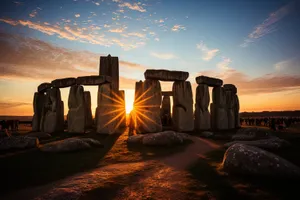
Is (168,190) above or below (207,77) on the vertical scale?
below

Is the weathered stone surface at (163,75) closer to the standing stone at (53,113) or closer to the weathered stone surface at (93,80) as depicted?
the weathered stone surface at (93,80)

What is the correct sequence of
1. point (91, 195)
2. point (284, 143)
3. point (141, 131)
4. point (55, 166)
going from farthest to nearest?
point (141, 131)
point (284, 143)
point (55, 166)
point (91, 195)

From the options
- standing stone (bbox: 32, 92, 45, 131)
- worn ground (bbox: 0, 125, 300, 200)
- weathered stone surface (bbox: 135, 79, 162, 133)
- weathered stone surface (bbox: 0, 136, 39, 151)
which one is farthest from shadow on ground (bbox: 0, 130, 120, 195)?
standing stone (bbox: 32, 92, 45, 131)

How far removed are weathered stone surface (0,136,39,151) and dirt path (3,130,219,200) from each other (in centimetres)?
384

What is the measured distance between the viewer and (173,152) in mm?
6523

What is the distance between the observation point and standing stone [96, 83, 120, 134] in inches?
433

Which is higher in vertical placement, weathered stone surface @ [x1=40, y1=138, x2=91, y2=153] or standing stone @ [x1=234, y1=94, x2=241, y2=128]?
standing stone @ [x1=234, y1=94, x2=241, y2=128]

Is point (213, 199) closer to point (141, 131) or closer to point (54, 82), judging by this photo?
point (141, 131)

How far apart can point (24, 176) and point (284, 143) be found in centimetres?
783

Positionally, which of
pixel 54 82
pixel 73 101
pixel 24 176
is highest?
pixel 54 82

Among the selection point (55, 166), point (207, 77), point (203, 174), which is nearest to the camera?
point (203, 174)

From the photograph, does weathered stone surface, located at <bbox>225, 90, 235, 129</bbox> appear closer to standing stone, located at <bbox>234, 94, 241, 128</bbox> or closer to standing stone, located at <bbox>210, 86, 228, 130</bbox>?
standing stone, located at <bbox>210, 86, 228, 130</bbox>

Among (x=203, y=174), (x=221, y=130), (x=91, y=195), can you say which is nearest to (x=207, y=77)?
(x=221, y=130)

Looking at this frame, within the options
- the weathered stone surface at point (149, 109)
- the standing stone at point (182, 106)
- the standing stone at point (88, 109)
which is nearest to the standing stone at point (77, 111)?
the weathered stone surface at point (149, 109)
